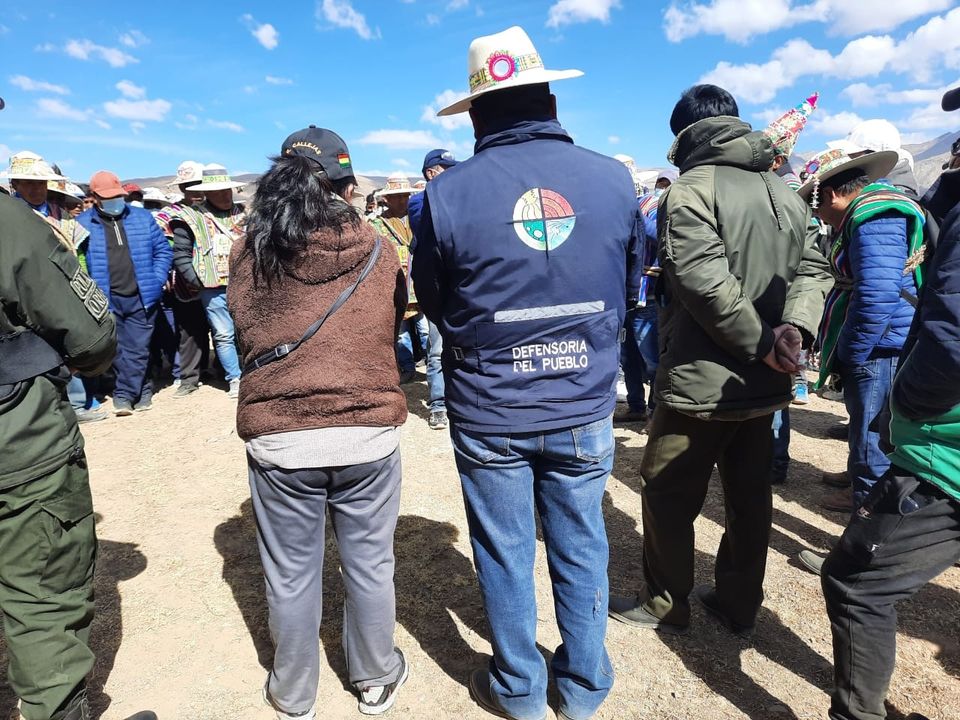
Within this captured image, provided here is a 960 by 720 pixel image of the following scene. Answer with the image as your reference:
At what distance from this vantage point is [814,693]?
7.97 feet

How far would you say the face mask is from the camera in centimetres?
612

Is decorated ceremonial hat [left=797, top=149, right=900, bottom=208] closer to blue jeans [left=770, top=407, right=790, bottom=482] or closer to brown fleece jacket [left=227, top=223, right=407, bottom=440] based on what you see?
blue jeans [left=770, top=407, right=790, bottom=482]

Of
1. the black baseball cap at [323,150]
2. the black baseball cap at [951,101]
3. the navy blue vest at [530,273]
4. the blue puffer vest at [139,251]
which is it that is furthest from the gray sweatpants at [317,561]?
the blue puffer vest at [139,251]

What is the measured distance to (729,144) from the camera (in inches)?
94.3

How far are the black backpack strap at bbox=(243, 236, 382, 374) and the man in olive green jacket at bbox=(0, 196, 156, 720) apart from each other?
2.03 feet

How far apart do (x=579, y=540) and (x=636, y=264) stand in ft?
3.28

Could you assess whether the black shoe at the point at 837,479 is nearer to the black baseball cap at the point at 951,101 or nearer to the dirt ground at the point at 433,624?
the dirt ground at the point at 433,624

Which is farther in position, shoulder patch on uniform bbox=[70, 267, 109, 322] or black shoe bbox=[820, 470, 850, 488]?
black shoe bbox=[820, 470, 850, 488]

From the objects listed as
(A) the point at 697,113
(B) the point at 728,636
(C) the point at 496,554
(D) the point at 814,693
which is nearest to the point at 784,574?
(B) the point at 728,636

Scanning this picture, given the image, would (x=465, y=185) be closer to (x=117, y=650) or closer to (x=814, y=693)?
(x=814, y=693)

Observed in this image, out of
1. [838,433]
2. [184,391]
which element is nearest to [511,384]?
[838,433]

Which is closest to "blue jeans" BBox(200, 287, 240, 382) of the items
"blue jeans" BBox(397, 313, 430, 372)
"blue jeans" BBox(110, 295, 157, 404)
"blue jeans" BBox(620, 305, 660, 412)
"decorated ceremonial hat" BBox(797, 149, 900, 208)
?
"blue jeans" BBox(110, 295, 157, 404)

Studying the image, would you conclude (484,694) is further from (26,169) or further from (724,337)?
(26,169)

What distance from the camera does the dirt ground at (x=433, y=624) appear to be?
8.02 feet
